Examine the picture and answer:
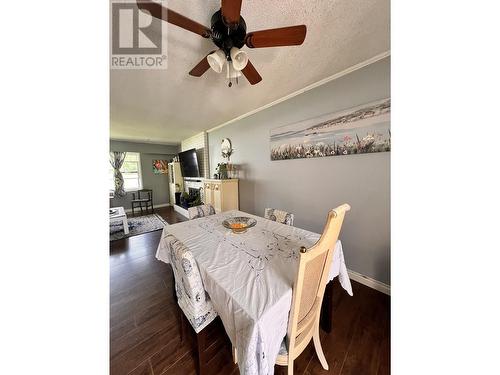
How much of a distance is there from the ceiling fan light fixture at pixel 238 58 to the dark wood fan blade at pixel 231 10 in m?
0.17

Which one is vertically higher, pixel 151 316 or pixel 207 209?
pixel 207 209

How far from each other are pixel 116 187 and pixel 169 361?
558 centimetres

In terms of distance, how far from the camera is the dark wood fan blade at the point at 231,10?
92 cm

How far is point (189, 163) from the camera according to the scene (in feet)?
16.2

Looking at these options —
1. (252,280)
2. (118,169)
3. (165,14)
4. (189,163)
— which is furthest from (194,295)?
(118,169)

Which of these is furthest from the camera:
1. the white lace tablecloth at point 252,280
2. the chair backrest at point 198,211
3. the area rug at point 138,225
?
the area rug at point 138,225

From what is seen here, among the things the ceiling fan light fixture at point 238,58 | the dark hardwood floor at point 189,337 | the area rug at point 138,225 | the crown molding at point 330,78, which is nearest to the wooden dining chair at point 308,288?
the dark hardwood floor at point 189,337

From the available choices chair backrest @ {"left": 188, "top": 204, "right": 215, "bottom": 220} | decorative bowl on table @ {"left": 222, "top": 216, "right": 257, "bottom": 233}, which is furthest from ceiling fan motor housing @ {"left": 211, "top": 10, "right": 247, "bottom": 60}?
chair backrest @ {"left": 188, "top": 204, "right": 215, "bottom": 220}

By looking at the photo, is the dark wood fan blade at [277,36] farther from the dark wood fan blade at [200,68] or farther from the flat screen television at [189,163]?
the flat screen television at [189,163]
